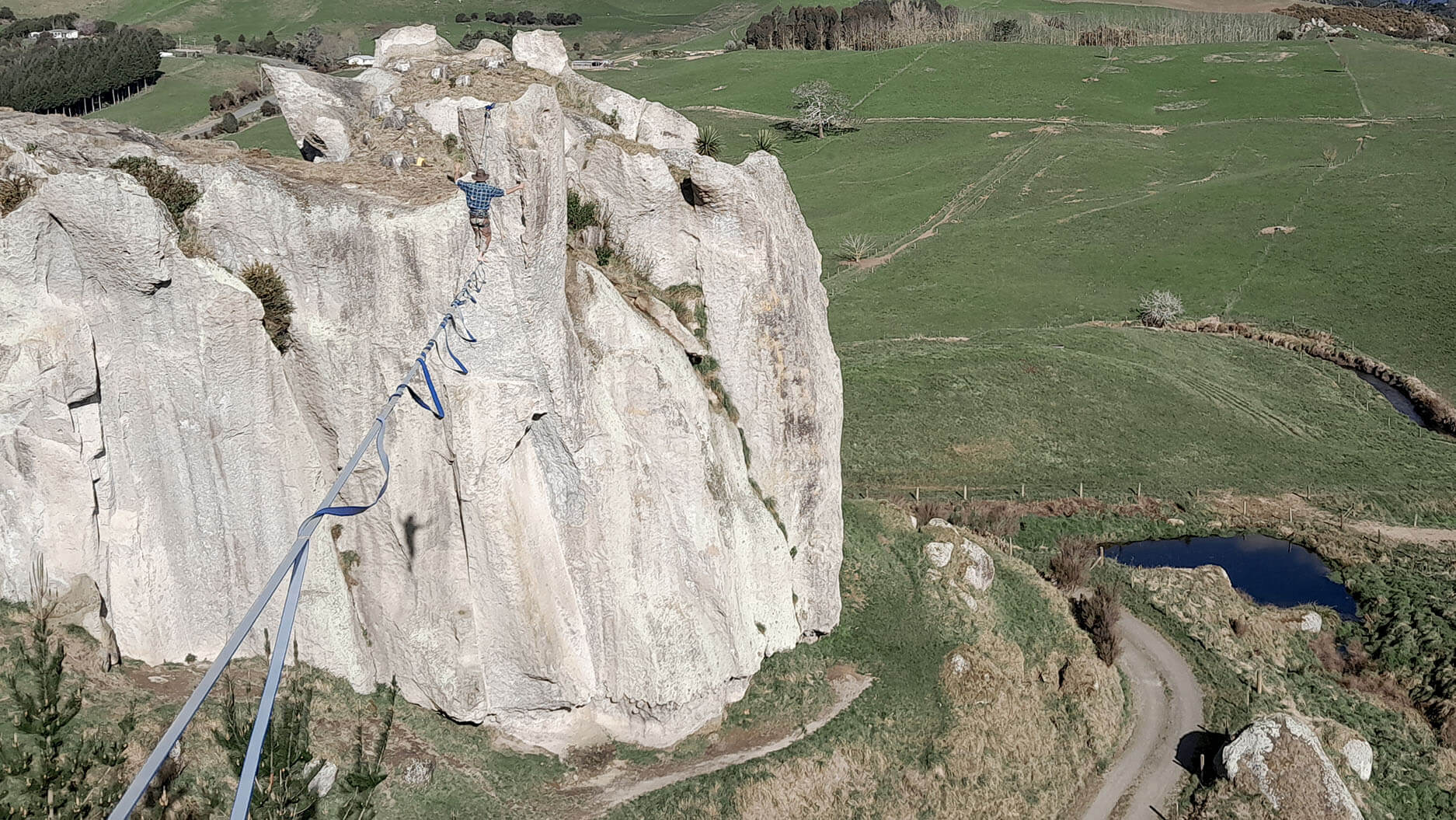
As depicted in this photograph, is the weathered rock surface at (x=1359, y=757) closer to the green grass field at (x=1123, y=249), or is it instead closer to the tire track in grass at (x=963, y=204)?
the green grass field at (x=1123, y=249)

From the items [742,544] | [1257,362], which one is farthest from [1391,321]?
[742,544]

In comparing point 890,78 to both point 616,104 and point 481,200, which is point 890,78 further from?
point 481,200

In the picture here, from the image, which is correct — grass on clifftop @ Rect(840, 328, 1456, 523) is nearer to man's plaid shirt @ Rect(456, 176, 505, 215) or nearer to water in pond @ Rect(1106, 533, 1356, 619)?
water in pond @ Rect(1106, 533, 1356, 619)

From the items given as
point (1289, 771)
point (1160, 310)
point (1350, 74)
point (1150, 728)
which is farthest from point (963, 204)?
point (1289, 771)

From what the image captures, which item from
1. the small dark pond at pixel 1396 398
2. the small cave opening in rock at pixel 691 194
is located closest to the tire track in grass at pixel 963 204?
the small dark pond at pixel 1396 398

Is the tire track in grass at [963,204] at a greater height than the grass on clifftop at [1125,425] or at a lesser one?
greater

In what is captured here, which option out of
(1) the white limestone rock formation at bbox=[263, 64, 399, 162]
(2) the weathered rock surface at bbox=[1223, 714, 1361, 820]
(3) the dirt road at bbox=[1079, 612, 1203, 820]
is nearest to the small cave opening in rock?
(1) the white limestone rock formation at bbox=[263, 64, 399, 162]
